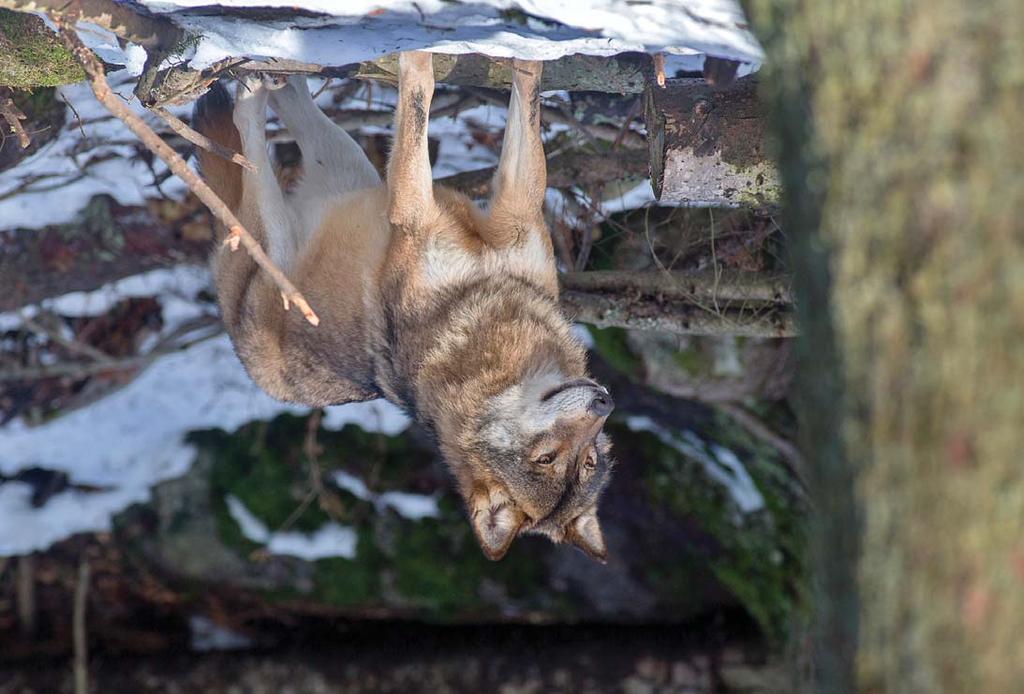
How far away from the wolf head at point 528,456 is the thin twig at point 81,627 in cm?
391

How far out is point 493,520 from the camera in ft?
13.5

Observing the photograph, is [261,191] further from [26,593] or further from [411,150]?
[26,593]

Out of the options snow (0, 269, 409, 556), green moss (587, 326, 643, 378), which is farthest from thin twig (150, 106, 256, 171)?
snow (0, 269, 409, 556)

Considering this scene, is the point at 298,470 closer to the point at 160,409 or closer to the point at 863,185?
the point at 160,409

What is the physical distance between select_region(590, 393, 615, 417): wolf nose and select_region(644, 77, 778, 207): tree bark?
0.83 m

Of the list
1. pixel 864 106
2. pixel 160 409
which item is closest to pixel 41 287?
pixel 160 409

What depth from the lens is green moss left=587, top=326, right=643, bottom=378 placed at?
19.2ft

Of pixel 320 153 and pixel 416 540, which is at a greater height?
pixel 320 153

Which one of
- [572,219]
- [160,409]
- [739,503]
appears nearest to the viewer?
[572,219]

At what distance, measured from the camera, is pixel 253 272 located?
457 cm

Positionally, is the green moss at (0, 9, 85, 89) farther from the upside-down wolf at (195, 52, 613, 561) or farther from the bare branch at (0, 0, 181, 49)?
the upside-down wolf at (195, 52, 613, 561)

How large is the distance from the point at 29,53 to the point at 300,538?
4.24 metres

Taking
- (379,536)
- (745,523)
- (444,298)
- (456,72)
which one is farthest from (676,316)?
(379,536)

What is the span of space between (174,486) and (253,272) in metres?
2.92
